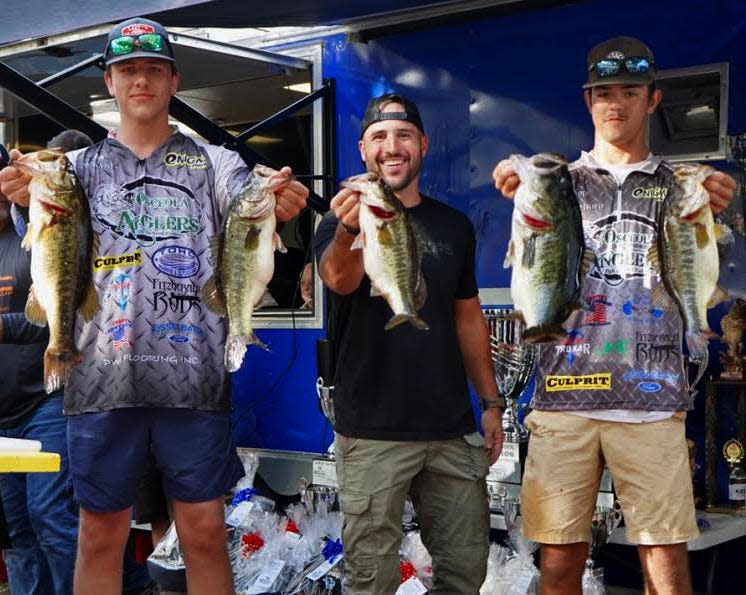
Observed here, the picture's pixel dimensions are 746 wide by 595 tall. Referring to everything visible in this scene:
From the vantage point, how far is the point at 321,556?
5.21 m

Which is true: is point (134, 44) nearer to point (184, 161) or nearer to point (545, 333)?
point (184, 161)

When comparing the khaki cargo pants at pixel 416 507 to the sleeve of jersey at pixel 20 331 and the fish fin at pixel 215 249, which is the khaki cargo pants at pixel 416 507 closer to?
the fish fin at pixel 215 249

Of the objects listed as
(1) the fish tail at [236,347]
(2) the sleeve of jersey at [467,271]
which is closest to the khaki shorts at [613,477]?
(2) the sleeve of jersey at [467,271]

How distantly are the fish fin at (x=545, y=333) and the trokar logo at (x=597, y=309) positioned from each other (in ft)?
0.98

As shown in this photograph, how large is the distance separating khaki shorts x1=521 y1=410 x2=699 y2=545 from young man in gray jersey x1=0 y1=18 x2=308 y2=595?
3.58ft

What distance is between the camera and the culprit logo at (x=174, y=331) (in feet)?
11.9

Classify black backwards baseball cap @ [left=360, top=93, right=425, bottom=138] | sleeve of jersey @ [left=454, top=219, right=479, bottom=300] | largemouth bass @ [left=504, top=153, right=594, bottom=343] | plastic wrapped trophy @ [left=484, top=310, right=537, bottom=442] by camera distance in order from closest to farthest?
largemouth bass @ [left=504, top=153, right=594, bottom=343], black backwards baseball cap @ [left=360, top=93, right=425, bottom=138], sleeve of jersey @ [left=454, top=219, right=479, bottom=300], plastic wrapped trophy @ [left=484, top=310, right=537, bottom=442]

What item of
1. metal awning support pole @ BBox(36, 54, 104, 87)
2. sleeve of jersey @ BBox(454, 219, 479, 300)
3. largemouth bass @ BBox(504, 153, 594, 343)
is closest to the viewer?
largemouth bass @ BBox(504, 153, 594, 343)

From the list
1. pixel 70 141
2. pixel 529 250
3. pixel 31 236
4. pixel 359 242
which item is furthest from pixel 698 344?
pixel 70 141

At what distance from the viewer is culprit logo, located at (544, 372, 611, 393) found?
3.64 meters

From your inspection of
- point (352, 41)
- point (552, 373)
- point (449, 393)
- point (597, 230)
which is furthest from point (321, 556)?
point (352, 41)

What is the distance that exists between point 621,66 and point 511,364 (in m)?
1.94

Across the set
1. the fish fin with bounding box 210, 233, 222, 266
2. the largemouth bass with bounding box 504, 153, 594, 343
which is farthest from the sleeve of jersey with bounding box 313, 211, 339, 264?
the largemouth bass with bounding box 504, 153, 594, 343

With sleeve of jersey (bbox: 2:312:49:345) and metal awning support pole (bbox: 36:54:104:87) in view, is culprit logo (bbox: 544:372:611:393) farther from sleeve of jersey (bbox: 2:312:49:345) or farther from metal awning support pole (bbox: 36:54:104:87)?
metal awning support pole (bbox: 36:54:104:87)
